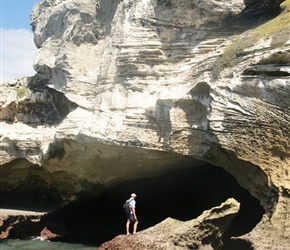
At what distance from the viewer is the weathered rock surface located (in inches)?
447

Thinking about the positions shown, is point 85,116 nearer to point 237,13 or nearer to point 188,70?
point 188,70

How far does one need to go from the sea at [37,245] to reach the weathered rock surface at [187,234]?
4.19 m

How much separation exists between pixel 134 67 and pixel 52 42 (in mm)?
5543

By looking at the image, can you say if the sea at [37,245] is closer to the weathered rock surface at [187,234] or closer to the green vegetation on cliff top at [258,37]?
the weathered rock surface at [187,234]

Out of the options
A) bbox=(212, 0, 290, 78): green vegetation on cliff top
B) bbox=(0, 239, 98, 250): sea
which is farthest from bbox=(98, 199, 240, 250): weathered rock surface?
bbox=(0, 239, 98, 250): sea

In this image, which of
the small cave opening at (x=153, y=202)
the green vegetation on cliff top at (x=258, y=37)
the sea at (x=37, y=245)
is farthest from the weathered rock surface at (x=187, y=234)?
the small cave opening at (x=153, y=202)

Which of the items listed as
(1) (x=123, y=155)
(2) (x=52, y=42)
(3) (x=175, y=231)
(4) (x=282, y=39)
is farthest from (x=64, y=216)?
(4) (x=282, y=39)

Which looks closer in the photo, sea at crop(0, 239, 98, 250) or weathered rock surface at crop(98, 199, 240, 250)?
weathered rock surface at crop(98, 199, 240, 250)

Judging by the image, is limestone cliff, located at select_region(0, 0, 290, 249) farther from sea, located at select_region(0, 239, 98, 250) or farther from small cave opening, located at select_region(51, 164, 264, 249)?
sea, located at select_region(0, 239, 98, 250)

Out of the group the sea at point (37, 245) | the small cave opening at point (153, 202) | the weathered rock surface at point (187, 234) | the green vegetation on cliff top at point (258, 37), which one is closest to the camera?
the weathered rock surface at point (187, 234)

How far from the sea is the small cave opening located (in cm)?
109

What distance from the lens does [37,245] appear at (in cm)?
1620

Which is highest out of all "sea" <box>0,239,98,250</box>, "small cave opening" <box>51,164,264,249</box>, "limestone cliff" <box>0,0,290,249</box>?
"limestone cliff" <box>0,0,290,249</box>

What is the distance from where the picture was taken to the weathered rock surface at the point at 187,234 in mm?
11359
